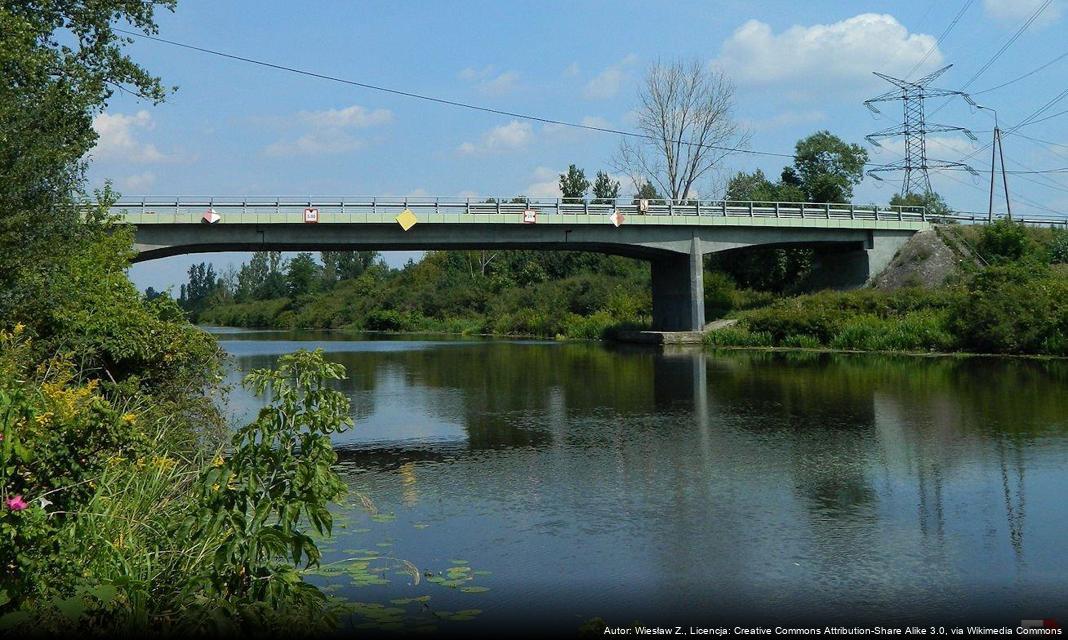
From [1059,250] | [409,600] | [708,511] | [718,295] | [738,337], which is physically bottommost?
[409,600]

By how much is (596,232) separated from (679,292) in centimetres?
809

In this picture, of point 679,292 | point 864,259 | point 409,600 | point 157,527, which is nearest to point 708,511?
point 409,600

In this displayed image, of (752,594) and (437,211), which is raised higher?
(437,211)

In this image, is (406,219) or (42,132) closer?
(42,132)

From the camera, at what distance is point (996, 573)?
8180 millimetres

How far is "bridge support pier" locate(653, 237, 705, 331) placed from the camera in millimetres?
53062

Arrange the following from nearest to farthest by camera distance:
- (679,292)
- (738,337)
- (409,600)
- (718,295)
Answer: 1. (409,600)
2. (738,337)
3. (679,292)
4. (718,295)

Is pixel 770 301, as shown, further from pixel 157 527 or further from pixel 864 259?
pixel 157 527

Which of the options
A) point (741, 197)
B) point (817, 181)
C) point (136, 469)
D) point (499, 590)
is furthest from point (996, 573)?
point (741, 197)

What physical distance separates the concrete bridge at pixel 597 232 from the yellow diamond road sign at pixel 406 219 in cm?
23

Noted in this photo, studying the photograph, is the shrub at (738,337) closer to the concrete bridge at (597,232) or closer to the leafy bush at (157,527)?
the concrete bridge at (597,232)

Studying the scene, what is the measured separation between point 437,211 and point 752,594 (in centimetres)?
3911

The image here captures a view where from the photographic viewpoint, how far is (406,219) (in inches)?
1751

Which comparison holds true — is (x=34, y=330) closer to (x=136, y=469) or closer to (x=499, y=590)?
(x=136, y=469)
